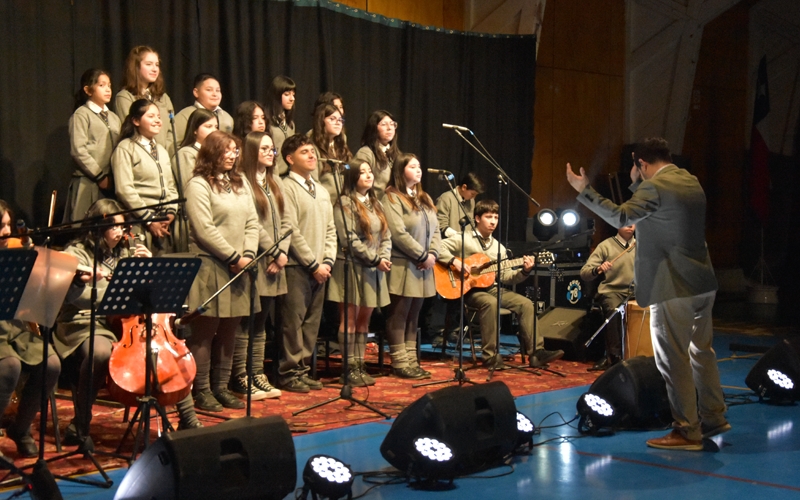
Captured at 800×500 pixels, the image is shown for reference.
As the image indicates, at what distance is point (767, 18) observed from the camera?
12.6 metres

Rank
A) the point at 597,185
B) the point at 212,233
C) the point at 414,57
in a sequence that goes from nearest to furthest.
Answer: the point at 212,233 < the point at 414,57 < the point at 597,185

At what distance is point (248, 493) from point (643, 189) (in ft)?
8.20

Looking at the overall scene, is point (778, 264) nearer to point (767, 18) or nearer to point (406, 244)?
point (767, 18)

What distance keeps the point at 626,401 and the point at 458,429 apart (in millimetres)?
1376

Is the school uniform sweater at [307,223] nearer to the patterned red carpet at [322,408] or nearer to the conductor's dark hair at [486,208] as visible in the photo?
the patterned red carpet at [322,408]

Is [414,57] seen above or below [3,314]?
above

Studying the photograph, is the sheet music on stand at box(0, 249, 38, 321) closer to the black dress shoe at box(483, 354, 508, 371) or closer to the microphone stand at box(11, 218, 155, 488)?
the microphone stand at box(11, 218, 155, 488)

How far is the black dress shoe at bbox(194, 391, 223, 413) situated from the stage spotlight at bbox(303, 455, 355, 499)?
1.73 m

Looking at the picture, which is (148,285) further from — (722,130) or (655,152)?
(722,130)

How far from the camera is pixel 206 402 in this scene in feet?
17.2

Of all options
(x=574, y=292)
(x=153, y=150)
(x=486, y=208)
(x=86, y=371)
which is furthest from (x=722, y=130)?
(x=86, y=371)

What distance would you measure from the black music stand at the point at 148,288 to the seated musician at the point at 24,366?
27.4 inches

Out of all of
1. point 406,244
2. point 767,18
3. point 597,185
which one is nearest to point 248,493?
point 406,244

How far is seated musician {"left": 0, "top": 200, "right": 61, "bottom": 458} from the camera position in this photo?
4176mm
